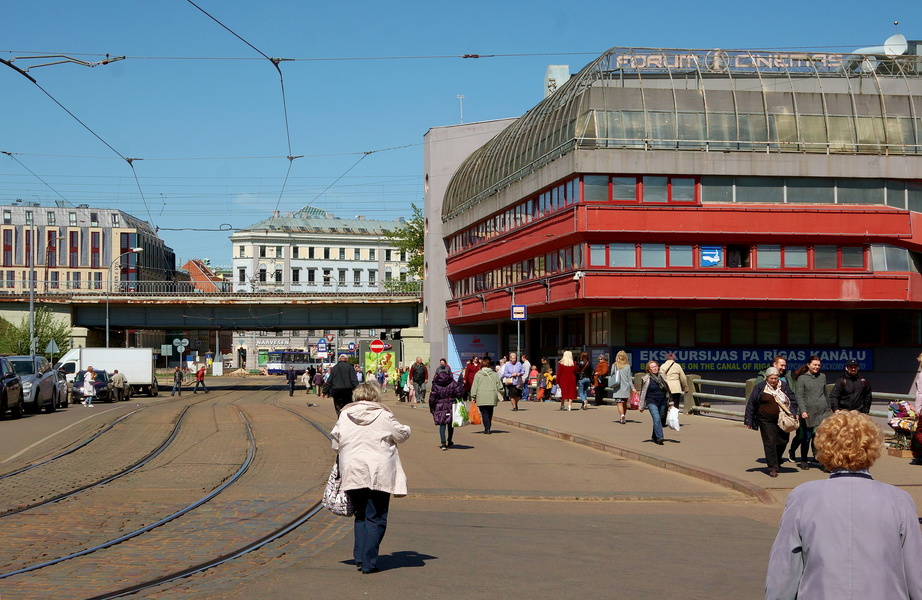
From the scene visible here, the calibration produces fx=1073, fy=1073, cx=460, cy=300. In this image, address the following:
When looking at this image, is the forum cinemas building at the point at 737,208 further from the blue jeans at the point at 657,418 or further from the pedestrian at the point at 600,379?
the blue jeans at the point at 657,418

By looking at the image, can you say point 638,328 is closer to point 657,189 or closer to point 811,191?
point 657,189

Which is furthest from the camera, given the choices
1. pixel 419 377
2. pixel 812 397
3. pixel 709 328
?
pixel 709 328

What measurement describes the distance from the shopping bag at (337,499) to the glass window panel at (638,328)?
113 ft

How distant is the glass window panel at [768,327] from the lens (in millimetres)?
42688

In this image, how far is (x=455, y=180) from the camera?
62.5 meters

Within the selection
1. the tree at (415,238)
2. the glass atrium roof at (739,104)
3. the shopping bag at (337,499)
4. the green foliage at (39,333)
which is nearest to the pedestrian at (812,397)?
the shopping bag at (337,499)

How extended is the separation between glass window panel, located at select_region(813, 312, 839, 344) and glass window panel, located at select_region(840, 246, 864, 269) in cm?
283

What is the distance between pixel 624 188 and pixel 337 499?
111 ft

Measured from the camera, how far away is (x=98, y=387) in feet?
161

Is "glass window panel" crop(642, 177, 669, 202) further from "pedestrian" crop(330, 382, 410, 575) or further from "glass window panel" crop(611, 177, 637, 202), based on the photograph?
"pedestrian" crop(330, 382, 410, 575)

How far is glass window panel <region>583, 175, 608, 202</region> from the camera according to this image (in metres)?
40.8

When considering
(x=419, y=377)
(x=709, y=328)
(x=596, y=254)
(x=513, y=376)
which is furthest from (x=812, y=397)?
(x=709, y=328)

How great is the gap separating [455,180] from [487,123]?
4601 millimetres

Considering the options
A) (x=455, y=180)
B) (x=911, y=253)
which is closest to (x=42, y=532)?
(x=911, y=253)
